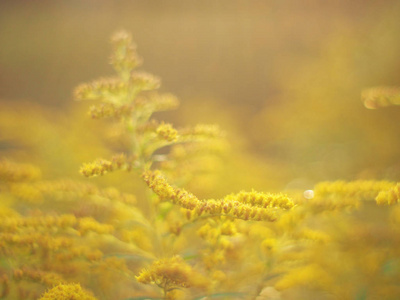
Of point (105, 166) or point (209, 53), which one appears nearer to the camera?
point (105, 166)

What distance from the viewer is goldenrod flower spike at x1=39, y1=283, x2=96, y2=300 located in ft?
2.06

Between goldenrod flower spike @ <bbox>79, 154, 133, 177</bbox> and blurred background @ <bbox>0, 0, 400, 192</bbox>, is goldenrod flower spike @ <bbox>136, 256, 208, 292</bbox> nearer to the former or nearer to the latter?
goldenrod flower spike @ <bbox>79, 154, 133, 177</bbox>

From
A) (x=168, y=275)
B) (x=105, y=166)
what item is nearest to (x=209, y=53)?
(x=105, y=166)

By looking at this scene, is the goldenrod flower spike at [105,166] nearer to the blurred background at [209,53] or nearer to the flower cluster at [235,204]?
the flower cluster at [235,204]

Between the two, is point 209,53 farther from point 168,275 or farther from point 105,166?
point 168,275

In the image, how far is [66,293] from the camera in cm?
64

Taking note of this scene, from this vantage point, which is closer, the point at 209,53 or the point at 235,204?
the point at 235,204

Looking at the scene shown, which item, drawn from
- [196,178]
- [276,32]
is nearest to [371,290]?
[196,178]

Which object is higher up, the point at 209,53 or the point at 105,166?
the point at 209,53

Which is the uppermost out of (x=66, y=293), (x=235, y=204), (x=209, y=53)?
(x=209, y=53)

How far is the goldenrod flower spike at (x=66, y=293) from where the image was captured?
629mm

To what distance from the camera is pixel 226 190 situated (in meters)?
1.21

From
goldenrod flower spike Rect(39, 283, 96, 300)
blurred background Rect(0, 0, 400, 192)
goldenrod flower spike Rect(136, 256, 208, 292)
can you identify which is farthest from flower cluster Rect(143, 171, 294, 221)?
blurred background Rect(0, 0, 400, 192)

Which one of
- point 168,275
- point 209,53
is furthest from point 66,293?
point 209,53
